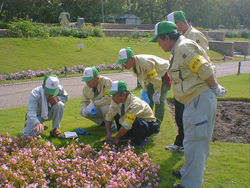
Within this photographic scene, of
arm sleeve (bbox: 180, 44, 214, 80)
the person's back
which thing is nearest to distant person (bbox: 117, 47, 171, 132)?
the person's back

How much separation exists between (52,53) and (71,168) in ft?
46.7

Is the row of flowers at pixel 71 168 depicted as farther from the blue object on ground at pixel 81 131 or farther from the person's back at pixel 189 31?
the person's back at pixel 189 31

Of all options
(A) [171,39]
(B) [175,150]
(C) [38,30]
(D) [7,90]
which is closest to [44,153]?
(B) [175,150]

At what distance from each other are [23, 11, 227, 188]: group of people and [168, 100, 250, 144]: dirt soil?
130cm

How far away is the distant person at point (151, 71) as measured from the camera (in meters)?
4.66

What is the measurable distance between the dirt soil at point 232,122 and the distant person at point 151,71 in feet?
4.63

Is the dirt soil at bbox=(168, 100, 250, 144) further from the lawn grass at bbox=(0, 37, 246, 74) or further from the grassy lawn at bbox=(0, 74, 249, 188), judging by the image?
the lawn grass at bbox=(0, 37, 246, 74)

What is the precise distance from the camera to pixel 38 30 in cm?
1838

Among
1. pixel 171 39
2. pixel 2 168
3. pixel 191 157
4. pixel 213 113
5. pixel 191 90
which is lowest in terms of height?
pixel 2 168

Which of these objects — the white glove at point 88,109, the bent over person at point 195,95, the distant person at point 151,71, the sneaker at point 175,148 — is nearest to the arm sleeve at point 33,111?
the white glove at point 88,109

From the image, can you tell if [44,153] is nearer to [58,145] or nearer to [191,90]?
[58,145]

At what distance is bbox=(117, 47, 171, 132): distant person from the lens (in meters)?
4.66

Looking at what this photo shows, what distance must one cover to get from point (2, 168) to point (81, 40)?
17340 mm

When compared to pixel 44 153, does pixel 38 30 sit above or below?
above
